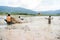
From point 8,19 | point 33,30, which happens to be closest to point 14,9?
point 8,19

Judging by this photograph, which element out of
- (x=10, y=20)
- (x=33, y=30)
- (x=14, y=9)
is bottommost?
(x=33, y=30)

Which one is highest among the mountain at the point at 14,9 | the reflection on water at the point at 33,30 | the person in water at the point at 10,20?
the mountain at the point at 14,9

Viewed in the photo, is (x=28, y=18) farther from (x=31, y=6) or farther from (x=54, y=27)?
(x=54, y=27)

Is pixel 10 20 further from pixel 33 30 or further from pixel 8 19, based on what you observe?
pixel 33 30

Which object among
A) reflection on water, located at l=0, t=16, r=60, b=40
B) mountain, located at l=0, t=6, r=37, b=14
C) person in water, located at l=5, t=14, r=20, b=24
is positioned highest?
mountain, located at l=0, t=6, r=37, b=14

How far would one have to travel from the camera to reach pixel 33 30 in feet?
5.63

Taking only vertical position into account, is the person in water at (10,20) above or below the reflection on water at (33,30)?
above

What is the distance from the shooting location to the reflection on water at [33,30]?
1.66m

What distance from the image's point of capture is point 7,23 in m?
1.71

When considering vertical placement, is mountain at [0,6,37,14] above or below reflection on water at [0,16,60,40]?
above

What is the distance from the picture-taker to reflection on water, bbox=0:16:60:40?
5.45ft

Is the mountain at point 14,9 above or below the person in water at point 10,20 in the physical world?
above

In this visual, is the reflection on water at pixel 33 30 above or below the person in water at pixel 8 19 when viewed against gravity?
below

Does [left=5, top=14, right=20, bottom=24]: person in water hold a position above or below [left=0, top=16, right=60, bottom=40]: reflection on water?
above
